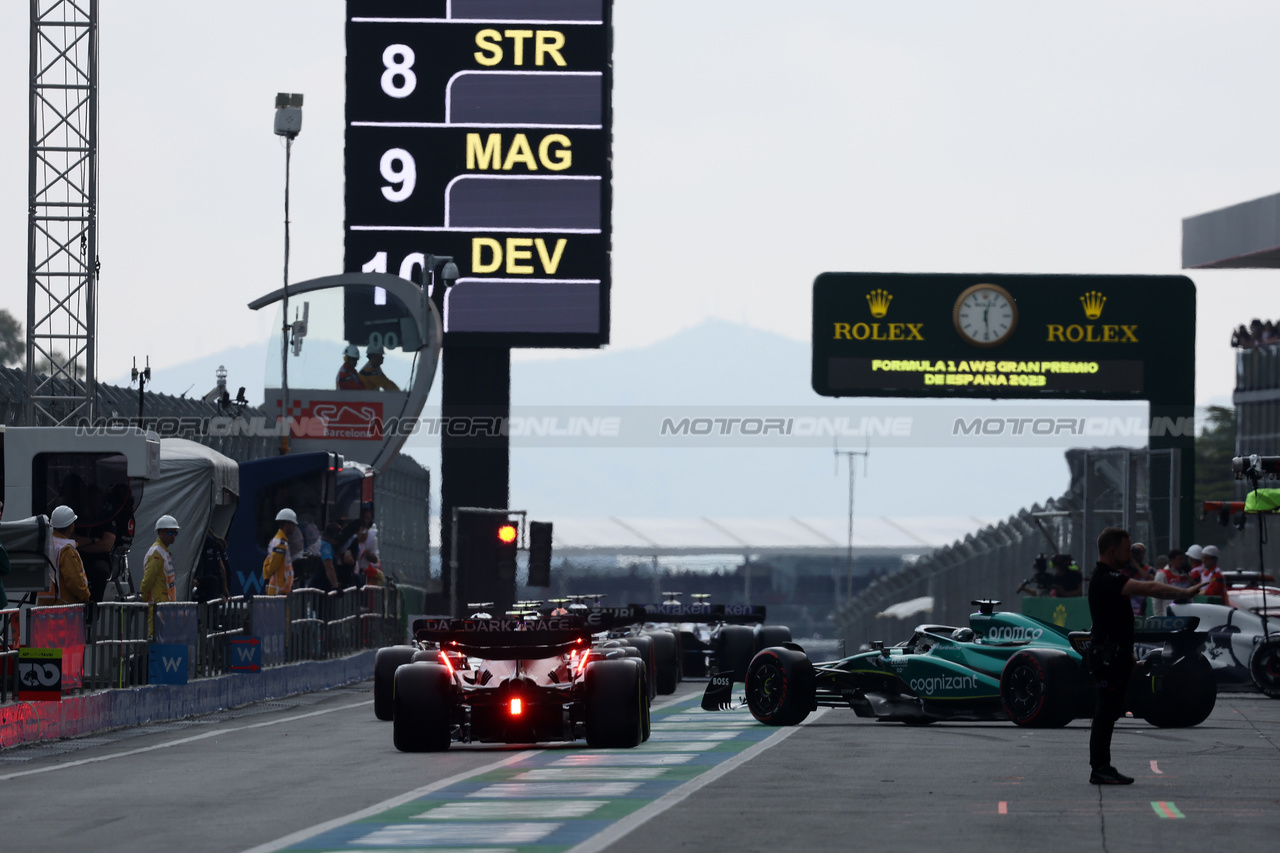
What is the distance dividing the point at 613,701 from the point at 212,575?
31.5ft

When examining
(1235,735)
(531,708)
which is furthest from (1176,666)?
(531,708)

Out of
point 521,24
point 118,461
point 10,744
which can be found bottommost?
point 10,744

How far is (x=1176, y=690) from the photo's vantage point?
18.1 m

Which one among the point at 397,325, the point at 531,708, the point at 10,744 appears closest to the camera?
the point at 531,708

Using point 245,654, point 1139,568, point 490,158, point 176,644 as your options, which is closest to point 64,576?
point 176,644

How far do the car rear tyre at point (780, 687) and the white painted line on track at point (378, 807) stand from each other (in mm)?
3379

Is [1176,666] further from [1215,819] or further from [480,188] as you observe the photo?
[480,188]

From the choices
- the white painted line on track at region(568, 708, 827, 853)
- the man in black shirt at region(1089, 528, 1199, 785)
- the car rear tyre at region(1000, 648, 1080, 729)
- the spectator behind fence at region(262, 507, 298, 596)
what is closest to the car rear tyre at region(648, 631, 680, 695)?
the spectator behind fence at region(262, 507, 298, 596)

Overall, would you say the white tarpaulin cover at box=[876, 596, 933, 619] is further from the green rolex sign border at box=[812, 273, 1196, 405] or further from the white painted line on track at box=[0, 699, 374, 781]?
the white painted line on track at box=[0, 699, 374, 781]

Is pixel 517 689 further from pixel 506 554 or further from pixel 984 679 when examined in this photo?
pixel 506 554

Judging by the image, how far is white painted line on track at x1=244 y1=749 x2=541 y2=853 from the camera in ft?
34.5

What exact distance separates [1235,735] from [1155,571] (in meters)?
11.7

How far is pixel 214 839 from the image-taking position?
35.3ft

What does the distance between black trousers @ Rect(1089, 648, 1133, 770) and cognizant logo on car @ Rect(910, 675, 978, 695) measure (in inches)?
189
